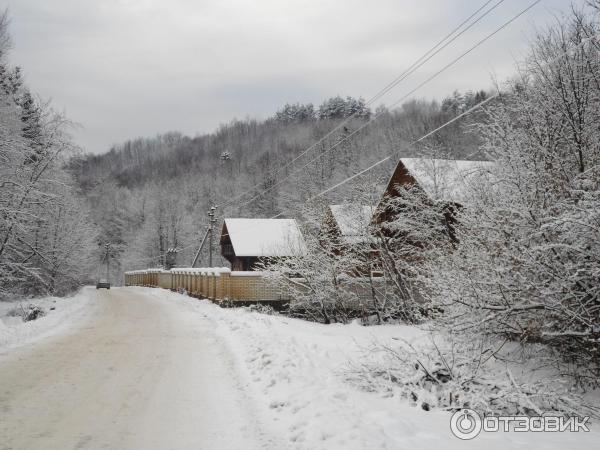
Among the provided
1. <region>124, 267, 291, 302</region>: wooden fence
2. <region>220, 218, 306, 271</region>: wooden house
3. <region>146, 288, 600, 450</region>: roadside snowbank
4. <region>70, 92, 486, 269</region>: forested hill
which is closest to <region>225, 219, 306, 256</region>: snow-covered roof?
<region>220, 218, 306, 271</region>: wooden house

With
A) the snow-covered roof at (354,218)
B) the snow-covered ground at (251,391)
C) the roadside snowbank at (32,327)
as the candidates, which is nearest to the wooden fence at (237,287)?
the snow-covered roof at (354,218)

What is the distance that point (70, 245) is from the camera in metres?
32.7

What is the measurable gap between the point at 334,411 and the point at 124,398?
2.97m

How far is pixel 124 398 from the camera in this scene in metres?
6.19

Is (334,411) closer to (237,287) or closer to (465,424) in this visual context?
(465,424)

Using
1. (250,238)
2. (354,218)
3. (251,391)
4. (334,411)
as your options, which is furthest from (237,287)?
(250,238)

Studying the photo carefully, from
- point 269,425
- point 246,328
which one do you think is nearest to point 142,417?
point 269,425

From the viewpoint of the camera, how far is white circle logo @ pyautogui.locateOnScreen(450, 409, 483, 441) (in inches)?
180

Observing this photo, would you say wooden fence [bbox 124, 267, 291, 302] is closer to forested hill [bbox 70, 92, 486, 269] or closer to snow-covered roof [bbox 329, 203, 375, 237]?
snow-covered roof [bbox 329, 203, 375, 237]

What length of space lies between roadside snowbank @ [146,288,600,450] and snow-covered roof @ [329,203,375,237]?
670cm

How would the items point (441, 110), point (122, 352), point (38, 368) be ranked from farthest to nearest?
point (441, 110) < point (122, 352) < point (38, 368)

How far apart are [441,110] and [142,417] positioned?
69.3 m

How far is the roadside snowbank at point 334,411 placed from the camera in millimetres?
4340

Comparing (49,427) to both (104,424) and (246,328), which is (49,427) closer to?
(104,424)
